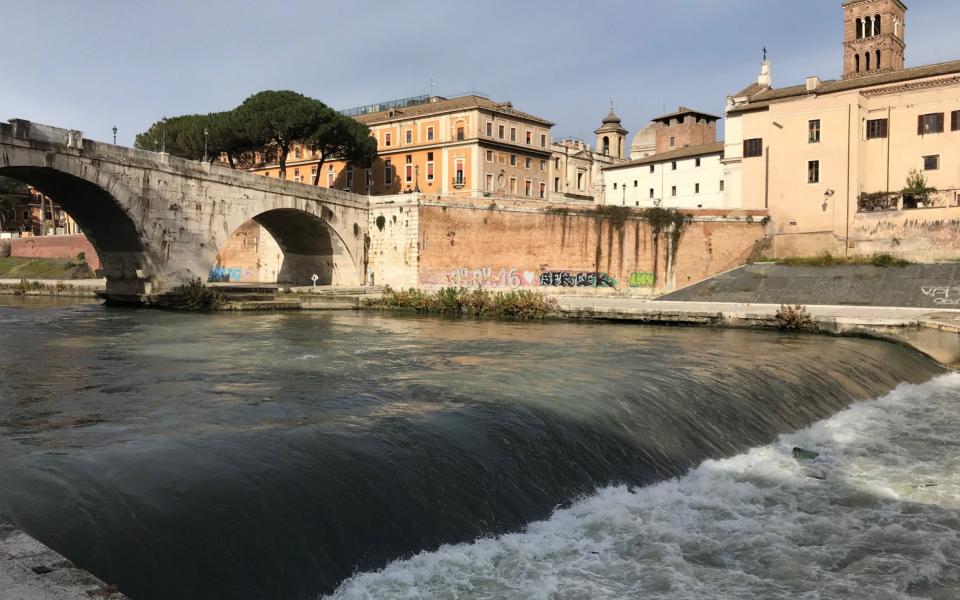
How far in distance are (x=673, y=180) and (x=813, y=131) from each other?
18240 mm

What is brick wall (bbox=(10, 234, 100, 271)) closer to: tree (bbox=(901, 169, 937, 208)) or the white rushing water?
tree (bbox=(901, 169, 937, 208))

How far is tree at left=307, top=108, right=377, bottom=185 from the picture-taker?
54125 mm

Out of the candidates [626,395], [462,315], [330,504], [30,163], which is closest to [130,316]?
[30,163]

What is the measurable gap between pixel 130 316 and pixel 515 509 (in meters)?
23.1

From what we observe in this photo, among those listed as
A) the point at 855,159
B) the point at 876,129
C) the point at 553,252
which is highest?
the point at 876,129

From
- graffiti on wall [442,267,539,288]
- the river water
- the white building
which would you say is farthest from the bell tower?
the river water

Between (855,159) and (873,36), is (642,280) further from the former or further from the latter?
(873,36)

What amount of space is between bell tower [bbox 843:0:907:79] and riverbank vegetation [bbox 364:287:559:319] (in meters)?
35.7

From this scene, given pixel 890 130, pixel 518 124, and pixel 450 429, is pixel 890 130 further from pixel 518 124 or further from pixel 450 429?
pixel 450 429

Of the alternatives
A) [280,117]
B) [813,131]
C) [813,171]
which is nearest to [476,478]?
[813,171]

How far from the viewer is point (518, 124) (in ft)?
207

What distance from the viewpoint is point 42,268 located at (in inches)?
2371

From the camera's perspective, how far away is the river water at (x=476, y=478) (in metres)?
6.30

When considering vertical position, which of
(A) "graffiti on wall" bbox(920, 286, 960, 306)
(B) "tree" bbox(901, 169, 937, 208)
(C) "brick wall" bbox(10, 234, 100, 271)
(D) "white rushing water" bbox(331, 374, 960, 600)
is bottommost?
(D) "white rushing water" bbox(331, 374, 960, 600)
